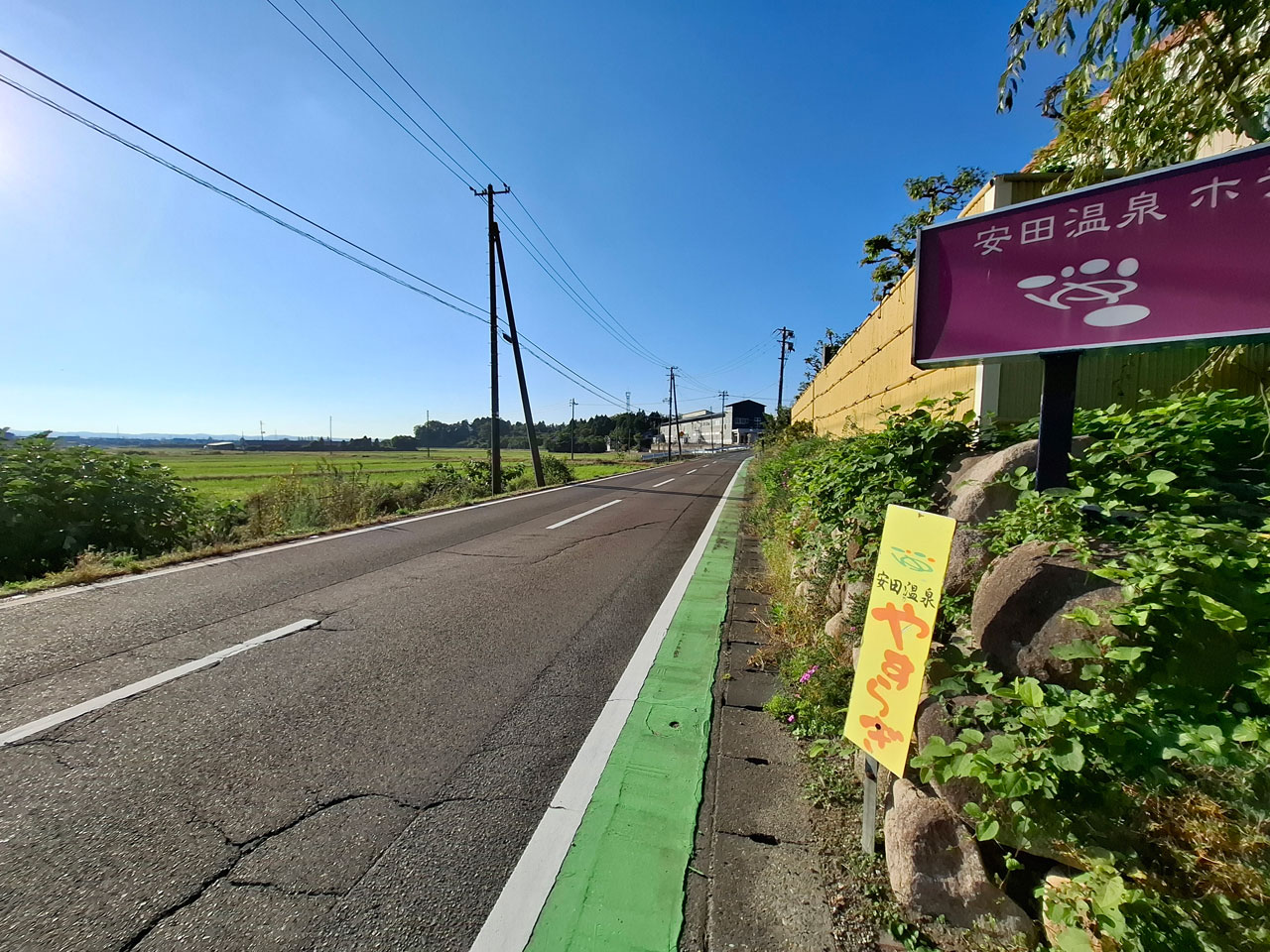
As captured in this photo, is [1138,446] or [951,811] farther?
[1138,446]

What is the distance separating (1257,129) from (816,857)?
16.4 ft

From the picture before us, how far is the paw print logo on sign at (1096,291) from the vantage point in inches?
85.0

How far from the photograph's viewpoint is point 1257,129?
3.19 meters

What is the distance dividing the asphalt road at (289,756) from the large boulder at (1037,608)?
6.76 ft

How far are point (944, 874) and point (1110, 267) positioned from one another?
2.49 m

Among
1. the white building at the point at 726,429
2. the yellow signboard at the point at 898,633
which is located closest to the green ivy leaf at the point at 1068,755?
the yellow signboard at the point at 898,633

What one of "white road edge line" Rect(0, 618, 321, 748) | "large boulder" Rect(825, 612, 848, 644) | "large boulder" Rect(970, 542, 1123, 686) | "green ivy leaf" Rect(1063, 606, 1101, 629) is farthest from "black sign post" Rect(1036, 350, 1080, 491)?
"white road edge line" Rect(0, 618, 321, 748)

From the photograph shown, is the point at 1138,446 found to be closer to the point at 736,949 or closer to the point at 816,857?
the point at 816,857

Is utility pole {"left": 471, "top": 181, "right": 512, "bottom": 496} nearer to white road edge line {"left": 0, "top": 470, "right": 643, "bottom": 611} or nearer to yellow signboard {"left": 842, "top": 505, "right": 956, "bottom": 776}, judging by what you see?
→ white road edge line {"left": 0, "top": 470, "right": 643, "bottom": 611}

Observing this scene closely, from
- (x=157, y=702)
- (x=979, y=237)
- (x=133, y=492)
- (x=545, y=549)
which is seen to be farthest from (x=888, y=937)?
(x=133, y=492)

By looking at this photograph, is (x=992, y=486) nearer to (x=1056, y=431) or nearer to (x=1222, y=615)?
(x=1056, y=431)

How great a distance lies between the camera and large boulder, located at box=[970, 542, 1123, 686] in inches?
68.6

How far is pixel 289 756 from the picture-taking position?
2.61m

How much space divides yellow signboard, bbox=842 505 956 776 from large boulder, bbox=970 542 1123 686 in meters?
0.42
